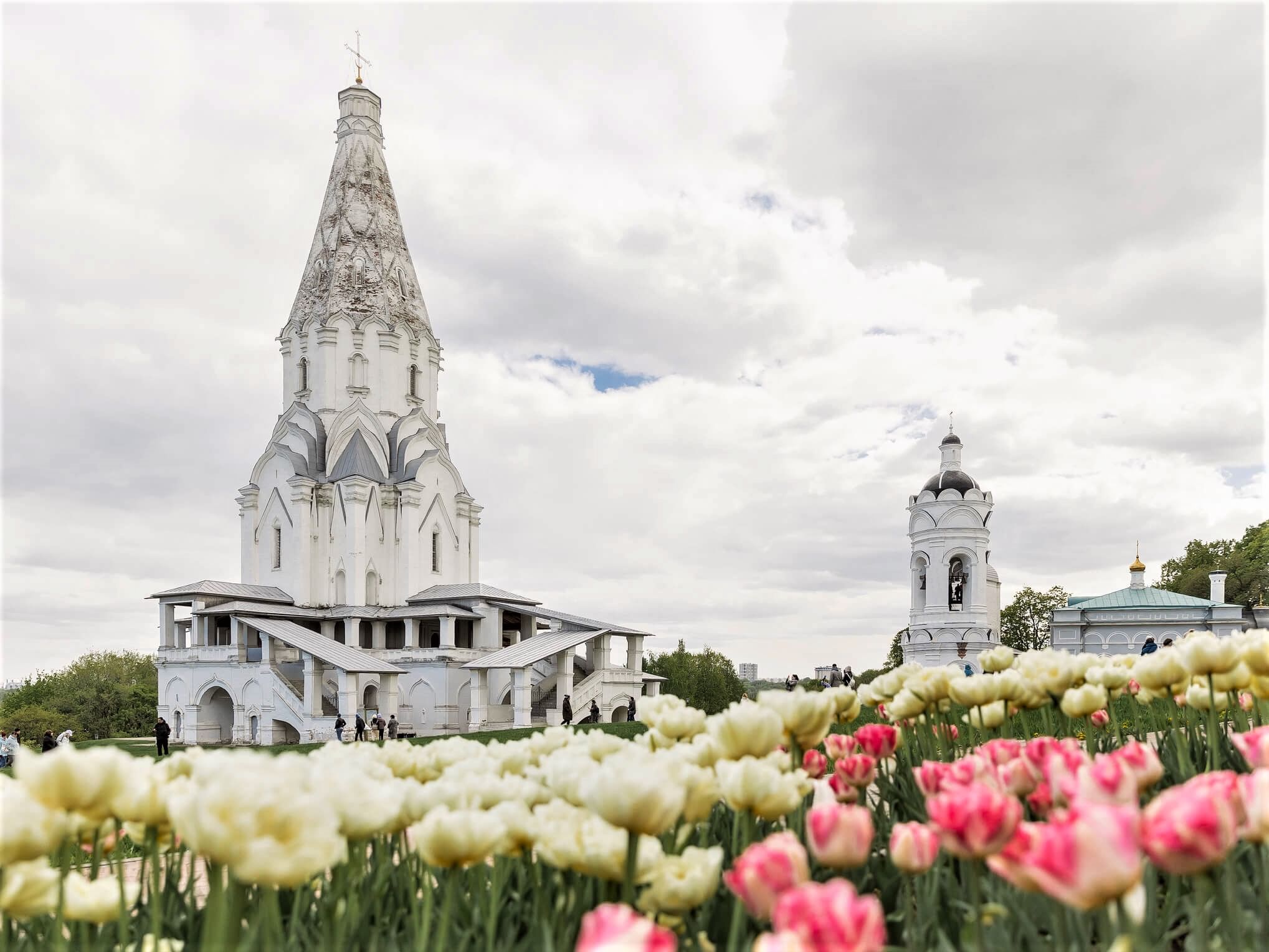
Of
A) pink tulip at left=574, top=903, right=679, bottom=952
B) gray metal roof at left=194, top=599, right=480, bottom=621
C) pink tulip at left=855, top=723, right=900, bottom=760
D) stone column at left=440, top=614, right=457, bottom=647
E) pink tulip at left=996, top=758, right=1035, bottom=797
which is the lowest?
stone column at left=440, top=614, right=457, bottom=647

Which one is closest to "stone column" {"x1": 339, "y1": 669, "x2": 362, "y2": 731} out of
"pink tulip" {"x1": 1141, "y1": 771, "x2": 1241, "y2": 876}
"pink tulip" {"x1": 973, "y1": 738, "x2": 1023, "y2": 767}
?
"pink tulip" {"x1": 973, "y1": 738, "x2": 1023, "y2": 767}

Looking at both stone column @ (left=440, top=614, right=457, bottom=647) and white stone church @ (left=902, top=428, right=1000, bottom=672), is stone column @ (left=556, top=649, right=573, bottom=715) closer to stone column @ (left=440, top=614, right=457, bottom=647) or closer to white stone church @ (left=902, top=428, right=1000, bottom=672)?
stone column @ (left=440, top=614, right=457, bottom=647)

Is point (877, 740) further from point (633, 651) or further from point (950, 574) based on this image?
point (950, 574)

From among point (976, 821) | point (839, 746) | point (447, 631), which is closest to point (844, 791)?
point (839, 746)

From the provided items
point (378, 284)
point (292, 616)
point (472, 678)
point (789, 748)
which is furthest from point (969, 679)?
point (378, 284)

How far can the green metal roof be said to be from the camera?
42531 mm

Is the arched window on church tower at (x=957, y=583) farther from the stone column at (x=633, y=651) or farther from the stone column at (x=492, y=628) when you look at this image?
the stone column at (x=492, y=628)

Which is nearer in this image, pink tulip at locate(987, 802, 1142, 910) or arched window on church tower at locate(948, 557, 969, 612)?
pink tulip at locate(987, 802, 1142, 910)

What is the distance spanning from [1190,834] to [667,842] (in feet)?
5.47

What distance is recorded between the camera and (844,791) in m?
3.11

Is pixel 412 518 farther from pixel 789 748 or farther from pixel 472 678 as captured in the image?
pixel 789 748

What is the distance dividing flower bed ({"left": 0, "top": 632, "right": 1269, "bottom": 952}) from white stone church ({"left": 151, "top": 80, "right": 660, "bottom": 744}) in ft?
93.2

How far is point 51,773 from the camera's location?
2041mm

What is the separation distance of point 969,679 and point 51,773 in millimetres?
3046
